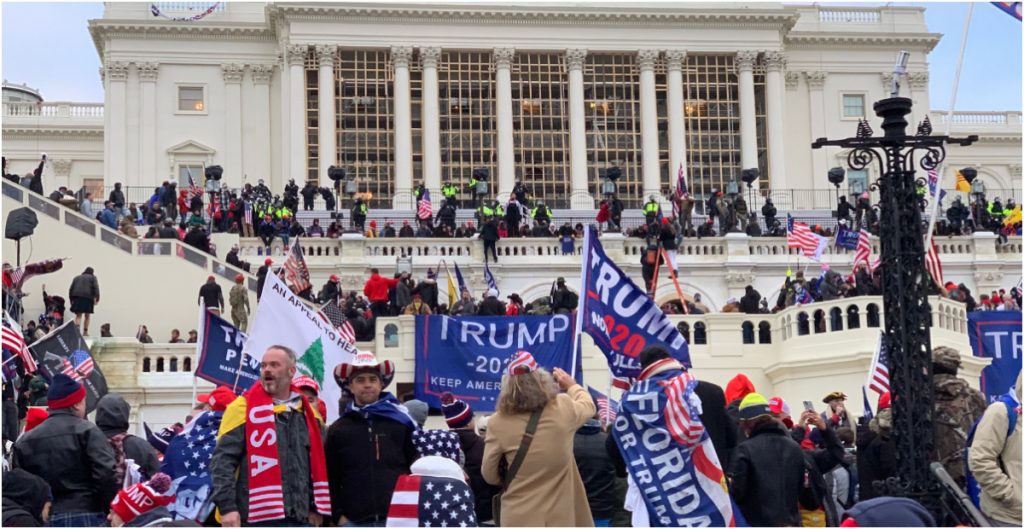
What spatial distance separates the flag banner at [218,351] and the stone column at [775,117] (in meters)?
40.7

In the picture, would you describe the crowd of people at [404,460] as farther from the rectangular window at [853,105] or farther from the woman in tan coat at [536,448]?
the rectangular window at [853,105]

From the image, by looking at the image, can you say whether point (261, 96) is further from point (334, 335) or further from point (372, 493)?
point (372, 493)

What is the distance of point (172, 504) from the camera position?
1007cm

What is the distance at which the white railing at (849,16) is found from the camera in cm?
6197

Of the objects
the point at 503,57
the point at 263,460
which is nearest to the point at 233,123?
the point at 503,57

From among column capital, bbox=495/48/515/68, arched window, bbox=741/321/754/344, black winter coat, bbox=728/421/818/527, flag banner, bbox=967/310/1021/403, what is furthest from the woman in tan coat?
column capital, bbox=495/48/515/68

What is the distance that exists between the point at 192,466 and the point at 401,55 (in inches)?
1897

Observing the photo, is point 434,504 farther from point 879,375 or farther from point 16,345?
point 879,375

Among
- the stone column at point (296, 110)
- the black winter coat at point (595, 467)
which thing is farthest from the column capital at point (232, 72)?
the black winter coat at point (595, 467)

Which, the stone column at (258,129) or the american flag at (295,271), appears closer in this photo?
the american flag at (295,271)

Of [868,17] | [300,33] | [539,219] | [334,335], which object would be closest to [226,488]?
[334,335]

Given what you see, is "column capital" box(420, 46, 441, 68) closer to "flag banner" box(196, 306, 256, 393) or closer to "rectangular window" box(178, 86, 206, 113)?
"rectangular window" box(178, 86, 206, 113)

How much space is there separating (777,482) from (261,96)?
50.3 metres

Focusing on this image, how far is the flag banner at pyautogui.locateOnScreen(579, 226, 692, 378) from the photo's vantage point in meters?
14.2
